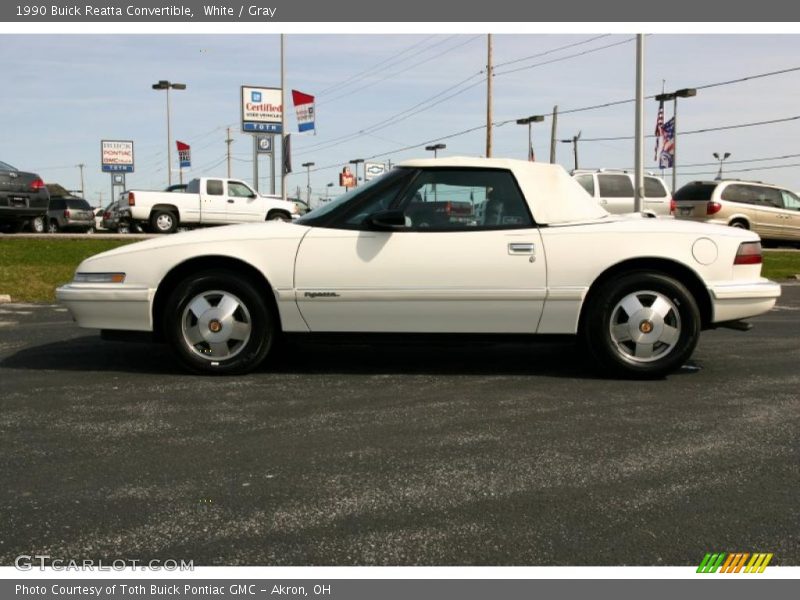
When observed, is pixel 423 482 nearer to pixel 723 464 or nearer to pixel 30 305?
pixel 723 464

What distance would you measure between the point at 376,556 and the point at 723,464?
1.84 meters

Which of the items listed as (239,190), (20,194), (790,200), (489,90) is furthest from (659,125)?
(20,194)

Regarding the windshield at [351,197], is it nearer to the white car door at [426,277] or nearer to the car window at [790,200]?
the white car door at [426,277]

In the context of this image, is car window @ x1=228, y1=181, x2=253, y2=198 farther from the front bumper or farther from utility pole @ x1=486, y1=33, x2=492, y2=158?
the front bumper

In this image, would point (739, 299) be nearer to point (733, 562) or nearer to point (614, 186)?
point (733, 562)

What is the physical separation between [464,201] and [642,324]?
4.69 ft

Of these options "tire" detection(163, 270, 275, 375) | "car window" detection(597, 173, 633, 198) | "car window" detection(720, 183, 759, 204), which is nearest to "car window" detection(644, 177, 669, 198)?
"car window" detection(597, 173, 633, 198)

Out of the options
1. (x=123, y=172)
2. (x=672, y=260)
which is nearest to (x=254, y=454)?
(x=672, y=260)

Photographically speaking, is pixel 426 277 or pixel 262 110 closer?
pixel 426 277

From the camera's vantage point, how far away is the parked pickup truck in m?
22.2

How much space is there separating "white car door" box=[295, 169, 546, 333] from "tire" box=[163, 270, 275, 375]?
311mm

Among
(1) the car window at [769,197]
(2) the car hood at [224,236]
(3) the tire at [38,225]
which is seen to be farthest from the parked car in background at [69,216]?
(2) the car hood at [224,236]

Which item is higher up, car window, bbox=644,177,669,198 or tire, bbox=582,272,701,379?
car window, bbox=644,177,669,198

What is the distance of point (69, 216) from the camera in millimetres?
28516
